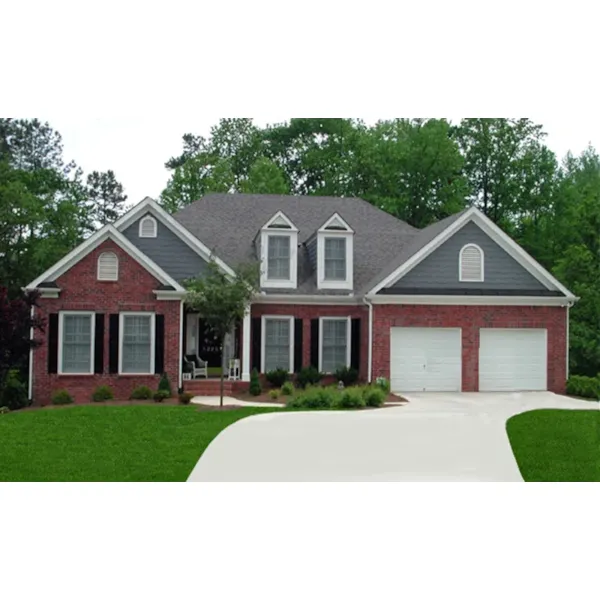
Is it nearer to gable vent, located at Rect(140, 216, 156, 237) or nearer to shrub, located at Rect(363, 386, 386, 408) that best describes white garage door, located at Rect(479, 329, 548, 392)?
shrub, located at Rect(363, 386, 386, 408)

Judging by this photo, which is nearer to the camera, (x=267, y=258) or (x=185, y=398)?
(x=185, y=398)

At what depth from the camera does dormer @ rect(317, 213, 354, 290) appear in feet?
72.3

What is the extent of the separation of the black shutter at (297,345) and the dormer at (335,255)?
127cm

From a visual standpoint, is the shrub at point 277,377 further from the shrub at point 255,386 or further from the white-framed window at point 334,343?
the white-framed window at point 334,343

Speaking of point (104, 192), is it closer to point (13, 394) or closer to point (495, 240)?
point (13, 394)

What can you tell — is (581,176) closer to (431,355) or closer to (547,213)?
(547,213)

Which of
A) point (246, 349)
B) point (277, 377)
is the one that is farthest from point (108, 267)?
point (277, 377)

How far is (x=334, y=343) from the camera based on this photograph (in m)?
22.1

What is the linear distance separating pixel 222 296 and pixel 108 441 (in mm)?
4794

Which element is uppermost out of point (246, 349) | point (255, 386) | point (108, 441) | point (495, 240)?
point (495, 240)

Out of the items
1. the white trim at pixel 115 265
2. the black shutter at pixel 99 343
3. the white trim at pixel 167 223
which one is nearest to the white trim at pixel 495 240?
the white trim at pixel 167 223

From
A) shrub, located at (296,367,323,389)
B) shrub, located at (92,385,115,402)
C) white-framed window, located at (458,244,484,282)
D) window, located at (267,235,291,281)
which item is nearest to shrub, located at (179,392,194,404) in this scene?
shrub, located at (92,385,115,402)

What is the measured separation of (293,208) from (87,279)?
26.6 ft

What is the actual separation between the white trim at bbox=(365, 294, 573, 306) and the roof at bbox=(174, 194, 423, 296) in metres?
1.59
